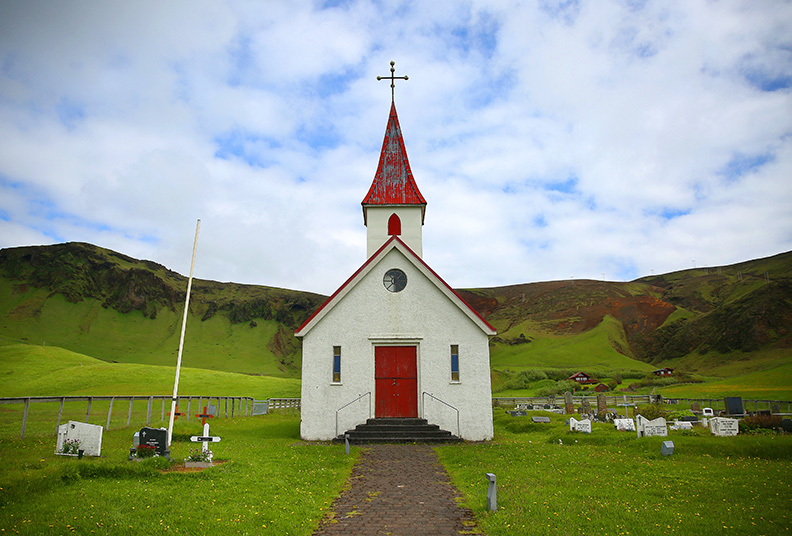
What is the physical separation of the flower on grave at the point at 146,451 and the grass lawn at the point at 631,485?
24.6ft

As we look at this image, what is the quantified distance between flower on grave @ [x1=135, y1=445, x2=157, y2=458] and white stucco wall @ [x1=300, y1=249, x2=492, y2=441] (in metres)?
7.37

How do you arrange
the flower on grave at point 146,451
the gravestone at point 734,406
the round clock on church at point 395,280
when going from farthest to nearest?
the gravestone at point 734,406, the round clock on church at point 395,280, the flower on grave at point 146,451

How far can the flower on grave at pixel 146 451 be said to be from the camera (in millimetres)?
11703

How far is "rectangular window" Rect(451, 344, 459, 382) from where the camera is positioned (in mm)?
19288

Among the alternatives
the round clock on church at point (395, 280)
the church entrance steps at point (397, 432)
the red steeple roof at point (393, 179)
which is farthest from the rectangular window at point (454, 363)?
the red steeple roof at point (393, 179)

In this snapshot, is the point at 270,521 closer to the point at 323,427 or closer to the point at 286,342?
the point at 323,427

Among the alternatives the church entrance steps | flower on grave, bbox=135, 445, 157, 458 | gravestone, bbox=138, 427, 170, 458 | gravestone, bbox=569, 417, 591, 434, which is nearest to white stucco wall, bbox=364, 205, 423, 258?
the church entrance steps

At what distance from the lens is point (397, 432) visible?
1792 centimetres

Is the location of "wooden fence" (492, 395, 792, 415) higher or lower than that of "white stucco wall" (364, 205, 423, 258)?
lower

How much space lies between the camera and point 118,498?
27.6 feet

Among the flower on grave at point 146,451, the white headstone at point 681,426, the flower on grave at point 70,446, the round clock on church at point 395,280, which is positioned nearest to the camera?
the flower on grave at point 146,451

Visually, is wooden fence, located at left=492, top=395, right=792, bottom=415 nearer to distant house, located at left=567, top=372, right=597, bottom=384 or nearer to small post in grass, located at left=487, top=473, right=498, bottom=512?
small post in grass, located at left=487, top=473, right=498, bottom=512

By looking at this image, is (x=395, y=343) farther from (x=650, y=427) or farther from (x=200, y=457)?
(x=650, y=427)

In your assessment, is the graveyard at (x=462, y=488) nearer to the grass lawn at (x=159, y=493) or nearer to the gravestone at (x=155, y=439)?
the grass lawn at (x=159, y=493)
